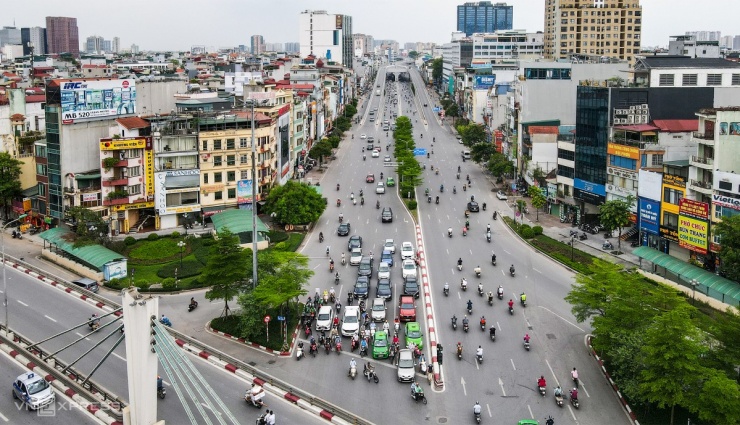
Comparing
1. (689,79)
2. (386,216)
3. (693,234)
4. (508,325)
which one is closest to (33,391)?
(508,325)

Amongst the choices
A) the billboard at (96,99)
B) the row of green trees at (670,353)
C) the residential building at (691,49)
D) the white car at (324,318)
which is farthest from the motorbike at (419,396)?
the residential building at (691,49)

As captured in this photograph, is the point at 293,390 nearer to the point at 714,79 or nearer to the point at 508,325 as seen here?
the point at 508,325

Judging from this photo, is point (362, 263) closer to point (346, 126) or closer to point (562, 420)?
point (562, 420)

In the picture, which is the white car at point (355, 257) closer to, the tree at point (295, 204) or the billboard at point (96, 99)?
the tree at point (295, 204)

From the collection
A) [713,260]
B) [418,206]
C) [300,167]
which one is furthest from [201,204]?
[713,260]

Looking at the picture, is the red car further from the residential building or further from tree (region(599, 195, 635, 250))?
the residential building

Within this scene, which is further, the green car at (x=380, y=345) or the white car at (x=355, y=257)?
the white car at (x=355, y=257)
